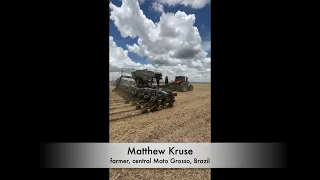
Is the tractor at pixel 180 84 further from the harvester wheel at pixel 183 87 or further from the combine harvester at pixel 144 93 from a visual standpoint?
the combine harvester at pixel 144 93

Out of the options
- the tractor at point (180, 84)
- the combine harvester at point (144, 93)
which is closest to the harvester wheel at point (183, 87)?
the tractor at point (180, 84)

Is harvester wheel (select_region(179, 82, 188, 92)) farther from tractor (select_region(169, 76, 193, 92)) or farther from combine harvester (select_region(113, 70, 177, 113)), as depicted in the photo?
combine harvester (select_region(113, 70, 177, 113))

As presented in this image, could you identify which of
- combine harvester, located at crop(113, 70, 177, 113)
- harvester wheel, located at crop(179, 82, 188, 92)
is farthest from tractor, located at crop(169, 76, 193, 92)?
combine harvester, located at crop(113, 70, 177, 113)

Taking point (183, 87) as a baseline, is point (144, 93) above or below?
below

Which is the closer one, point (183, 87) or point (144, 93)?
point (144, 93)

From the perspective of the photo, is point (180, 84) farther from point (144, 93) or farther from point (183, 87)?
point (144, 93)

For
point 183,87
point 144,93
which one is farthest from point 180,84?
point 144,93

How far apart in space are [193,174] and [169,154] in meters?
0.45

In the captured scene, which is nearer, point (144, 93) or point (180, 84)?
point (144, 93)

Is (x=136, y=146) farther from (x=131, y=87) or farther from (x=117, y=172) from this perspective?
(x=131, y=87)

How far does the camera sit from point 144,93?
28.4ft
